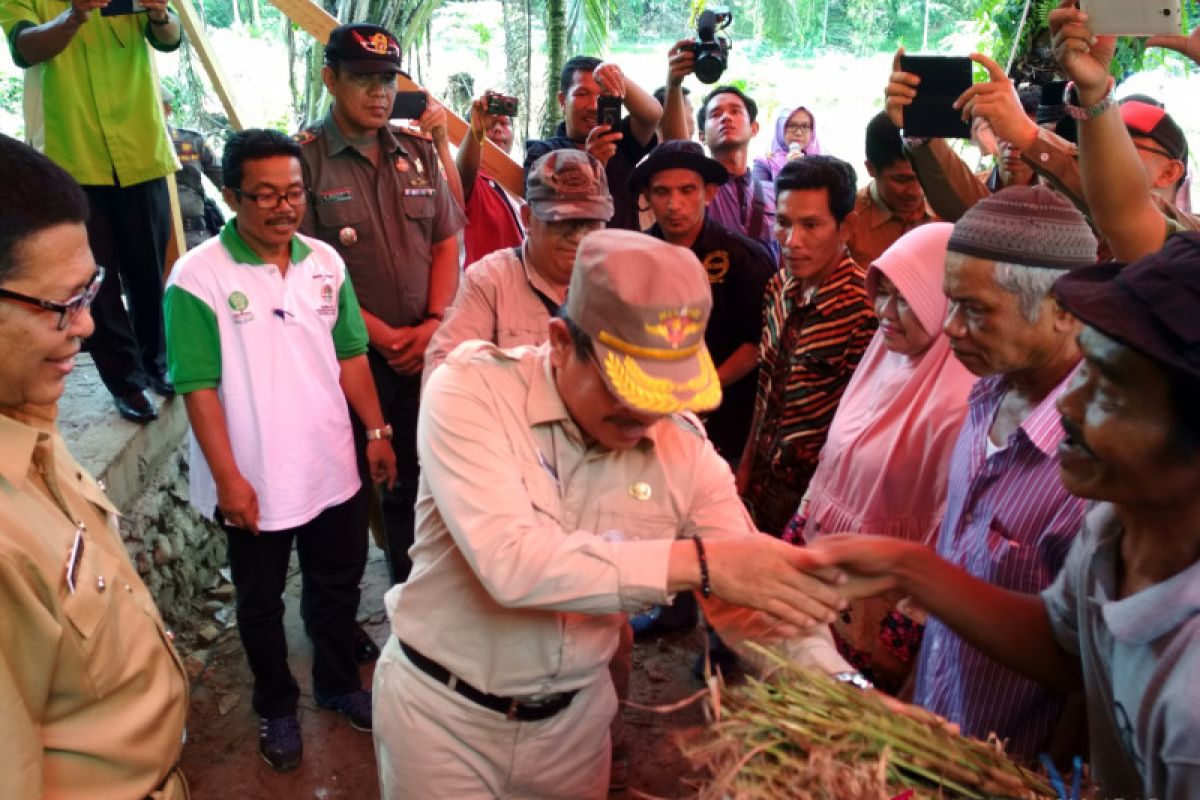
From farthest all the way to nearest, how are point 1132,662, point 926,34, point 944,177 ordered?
point 926,34
point 944,177
point 1132,662

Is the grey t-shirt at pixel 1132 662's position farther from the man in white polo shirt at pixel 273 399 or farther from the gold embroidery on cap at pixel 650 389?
the man in white polo shirt at pixel 273 399

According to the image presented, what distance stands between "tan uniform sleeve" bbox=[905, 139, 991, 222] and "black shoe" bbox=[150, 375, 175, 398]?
12.1ft

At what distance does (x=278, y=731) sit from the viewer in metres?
3.43

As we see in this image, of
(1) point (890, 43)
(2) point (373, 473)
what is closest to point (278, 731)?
(2) point (373, 473)

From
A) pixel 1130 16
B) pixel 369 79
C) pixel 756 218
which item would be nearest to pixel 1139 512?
pixel 1130 16

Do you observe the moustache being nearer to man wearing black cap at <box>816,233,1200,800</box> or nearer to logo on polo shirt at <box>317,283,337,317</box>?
man wearing black cap at <box>816,233,1200,800</box>

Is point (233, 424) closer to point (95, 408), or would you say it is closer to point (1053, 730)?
point (95, 408)

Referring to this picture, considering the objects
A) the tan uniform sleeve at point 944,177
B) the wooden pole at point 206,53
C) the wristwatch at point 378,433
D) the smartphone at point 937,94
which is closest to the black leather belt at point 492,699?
the wristwatch at point 378,433

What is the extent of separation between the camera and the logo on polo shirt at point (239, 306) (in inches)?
118

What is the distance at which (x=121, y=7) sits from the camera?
3.80 m

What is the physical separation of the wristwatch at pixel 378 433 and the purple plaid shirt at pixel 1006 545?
2265 mm

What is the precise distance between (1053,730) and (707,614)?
0.79 meters

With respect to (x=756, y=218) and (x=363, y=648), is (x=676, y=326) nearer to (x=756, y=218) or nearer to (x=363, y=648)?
(x=363, y=648)

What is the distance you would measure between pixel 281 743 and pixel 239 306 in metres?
1.75
